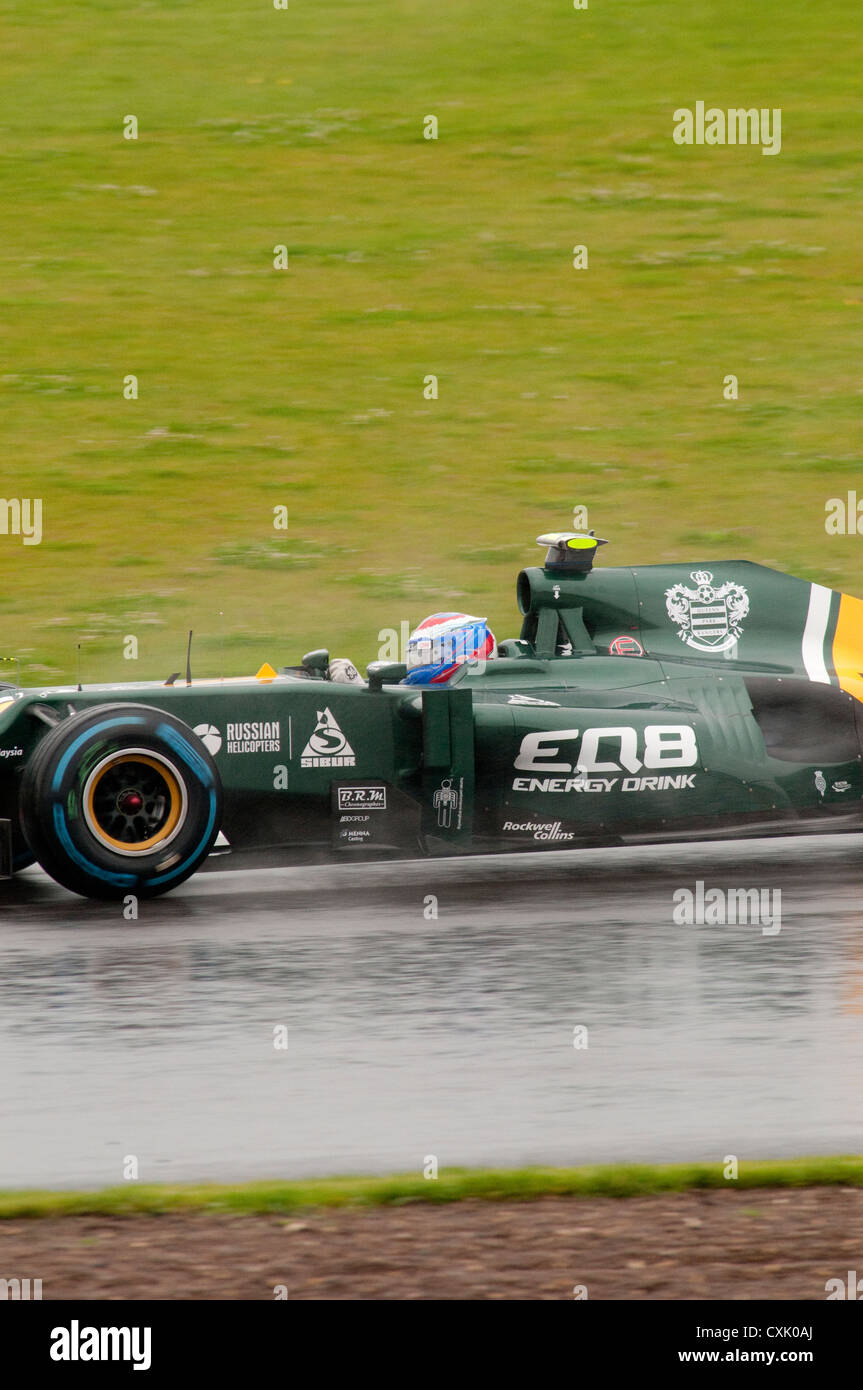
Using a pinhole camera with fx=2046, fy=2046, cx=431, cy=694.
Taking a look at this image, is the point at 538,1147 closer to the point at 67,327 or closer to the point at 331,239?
the point at 67,327

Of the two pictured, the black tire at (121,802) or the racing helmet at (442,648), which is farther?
the racing helmet at (442,648)

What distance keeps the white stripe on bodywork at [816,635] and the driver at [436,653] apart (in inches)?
69.1

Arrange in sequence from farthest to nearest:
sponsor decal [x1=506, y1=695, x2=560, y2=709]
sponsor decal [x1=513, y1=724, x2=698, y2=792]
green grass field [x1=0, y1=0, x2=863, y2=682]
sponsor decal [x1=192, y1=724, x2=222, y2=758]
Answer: green grass field [x1=0, y1=0, x2=863, y2=682] → sponsor decal [x1=506, y1=695, x2=560, y2=709] → sponsor decal [x1=513, y1=724, x2=698, y2=792] → sponsor decal [x1=192, y1=724, x2=222, y2=758]

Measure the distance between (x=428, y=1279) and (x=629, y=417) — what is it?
1777 cm

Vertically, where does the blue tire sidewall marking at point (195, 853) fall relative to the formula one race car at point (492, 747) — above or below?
below

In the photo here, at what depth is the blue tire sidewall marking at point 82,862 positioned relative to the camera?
924 centimetres

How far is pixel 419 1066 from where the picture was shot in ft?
22.1

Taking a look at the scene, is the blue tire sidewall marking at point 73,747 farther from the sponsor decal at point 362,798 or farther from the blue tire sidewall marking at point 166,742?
the sponsor decal at point 362,798

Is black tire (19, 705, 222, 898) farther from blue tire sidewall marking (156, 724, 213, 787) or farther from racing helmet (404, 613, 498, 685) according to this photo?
racing helmet (404, 613, 498, 685)

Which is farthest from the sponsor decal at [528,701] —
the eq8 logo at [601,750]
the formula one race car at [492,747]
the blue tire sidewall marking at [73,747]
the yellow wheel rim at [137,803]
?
the blue tire sidewall marking at [73,747]

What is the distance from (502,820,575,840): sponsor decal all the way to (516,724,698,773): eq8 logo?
257mm

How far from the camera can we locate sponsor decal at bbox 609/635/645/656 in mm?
10672

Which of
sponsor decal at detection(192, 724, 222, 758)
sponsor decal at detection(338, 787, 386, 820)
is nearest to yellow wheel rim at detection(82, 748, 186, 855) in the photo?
sponsor decal at detection(192, 724, 222, 758)

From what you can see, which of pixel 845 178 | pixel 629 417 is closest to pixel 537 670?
pixel 629 417
